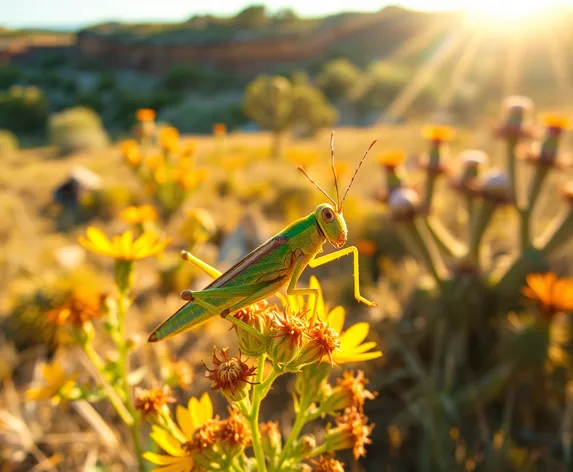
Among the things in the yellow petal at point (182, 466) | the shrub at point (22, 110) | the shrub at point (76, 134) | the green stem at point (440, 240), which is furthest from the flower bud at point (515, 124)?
the shrub at point (22, 110)

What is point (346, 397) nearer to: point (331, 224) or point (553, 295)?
point (331, 224)

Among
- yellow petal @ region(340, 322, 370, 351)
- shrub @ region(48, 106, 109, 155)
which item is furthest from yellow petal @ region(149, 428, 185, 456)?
shrub @ region(48, 106, 109, 155)

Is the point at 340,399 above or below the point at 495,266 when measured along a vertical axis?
above

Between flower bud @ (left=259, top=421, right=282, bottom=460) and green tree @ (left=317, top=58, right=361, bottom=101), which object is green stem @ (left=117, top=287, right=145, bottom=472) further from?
green tree @ (left=317, top=58, right=361, bottom=101)

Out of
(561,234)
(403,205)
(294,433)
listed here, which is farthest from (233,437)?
(561,234)

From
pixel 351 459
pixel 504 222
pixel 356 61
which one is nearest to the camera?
pixel 351 459

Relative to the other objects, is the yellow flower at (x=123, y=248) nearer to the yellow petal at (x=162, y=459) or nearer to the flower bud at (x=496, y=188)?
the yellow petal at (x=162, y=459)

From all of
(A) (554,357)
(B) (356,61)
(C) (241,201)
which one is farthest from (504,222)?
(B) (356,61)

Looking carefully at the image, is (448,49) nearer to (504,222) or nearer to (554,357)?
(504,222)
